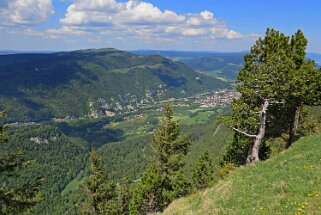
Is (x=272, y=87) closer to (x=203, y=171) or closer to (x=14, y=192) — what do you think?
(x=14, y=192)

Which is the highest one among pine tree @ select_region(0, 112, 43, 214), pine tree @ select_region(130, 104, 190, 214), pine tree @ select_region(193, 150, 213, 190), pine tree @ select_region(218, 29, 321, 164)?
pine tree @ select_region(218, 29, 321, 164)

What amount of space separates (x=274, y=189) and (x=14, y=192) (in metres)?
18.1

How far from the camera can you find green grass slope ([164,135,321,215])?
16.5m

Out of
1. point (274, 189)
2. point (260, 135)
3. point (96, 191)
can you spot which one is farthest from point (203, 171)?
point (274, 189)

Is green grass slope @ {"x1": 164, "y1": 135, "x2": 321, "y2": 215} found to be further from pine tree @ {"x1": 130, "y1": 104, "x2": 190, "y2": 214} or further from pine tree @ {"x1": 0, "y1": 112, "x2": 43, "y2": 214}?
pine tree @ {"x1": 130, "y1": 104, "x2": 190, "y2": 214}

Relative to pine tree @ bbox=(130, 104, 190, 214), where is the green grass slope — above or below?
above

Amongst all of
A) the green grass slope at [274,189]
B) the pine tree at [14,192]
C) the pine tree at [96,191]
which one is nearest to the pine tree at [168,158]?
the pine tree at [96,191]

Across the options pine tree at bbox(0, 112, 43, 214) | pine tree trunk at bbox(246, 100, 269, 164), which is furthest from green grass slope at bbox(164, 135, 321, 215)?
pine tree at bbox(0, 112, 43, 214)

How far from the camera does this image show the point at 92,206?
5325 centimetres

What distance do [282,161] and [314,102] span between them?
10772 millimetres

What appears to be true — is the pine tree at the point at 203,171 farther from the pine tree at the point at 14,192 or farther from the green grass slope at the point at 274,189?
the pine tree at the point at 14,192

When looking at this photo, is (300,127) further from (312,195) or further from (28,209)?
(28,209)

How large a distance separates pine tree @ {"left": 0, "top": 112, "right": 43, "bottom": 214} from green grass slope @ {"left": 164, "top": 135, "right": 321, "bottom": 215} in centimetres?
1084

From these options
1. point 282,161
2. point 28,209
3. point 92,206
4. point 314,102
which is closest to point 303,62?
point 314,102
